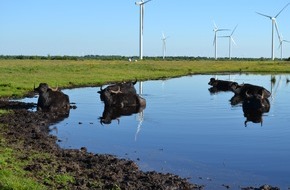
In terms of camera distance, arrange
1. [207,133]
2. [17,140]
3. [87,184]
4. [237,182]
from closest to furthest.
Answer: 1. [87,184]
2. [237,182]
3. [17,140]
4. [207,133]

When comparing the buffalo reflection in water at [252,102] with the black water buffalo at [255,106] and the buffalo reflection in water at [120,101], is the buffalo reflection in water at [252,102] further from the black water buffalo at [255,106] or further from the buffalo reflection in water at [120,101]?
the buffalo reflection in water at [120,101]

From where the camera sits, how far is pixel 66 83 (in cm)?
4053

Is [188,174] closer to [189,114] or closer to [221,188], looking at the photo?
[221,188]

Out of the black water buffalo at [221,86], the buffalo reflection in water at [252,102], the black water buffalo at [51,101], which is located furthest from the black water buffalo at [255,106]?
the black water buffalo at [221,86]

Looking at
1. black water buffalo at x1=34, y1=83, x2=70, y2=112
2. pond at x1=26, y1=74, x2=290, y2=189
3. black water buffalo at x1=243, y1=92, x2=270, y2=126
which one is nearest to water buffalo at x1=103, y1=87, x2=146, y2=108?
pond at x1=26, y1=74, x2=290, y2=189

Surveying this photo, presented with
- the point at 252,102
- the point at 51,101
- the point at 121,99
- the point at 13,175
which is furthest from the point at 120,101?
the point at 13,175

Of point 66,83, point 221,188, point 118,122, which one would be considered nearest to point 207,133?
point 118,122

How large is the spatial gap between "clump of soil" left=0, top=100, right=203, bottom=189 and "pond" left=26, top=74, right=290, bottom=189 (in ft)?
2.05

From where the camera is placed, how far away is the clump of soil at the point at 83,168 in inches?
417

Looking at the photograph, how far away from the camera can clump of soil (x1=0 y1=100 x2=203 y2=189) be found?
10586mm

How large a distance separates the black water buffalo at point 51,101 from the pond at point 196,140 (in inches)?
23.6

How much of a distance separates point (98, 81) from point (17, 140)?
2979 centimetres

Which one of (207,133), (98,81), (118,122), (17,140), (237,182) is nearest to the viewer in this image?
(237,182)

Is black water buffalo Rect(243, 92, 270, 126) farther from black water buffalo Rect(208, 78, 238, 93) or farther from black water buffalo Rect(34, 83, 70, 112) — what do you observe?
black water buffalo Rect(208, 78, 238, 93)
